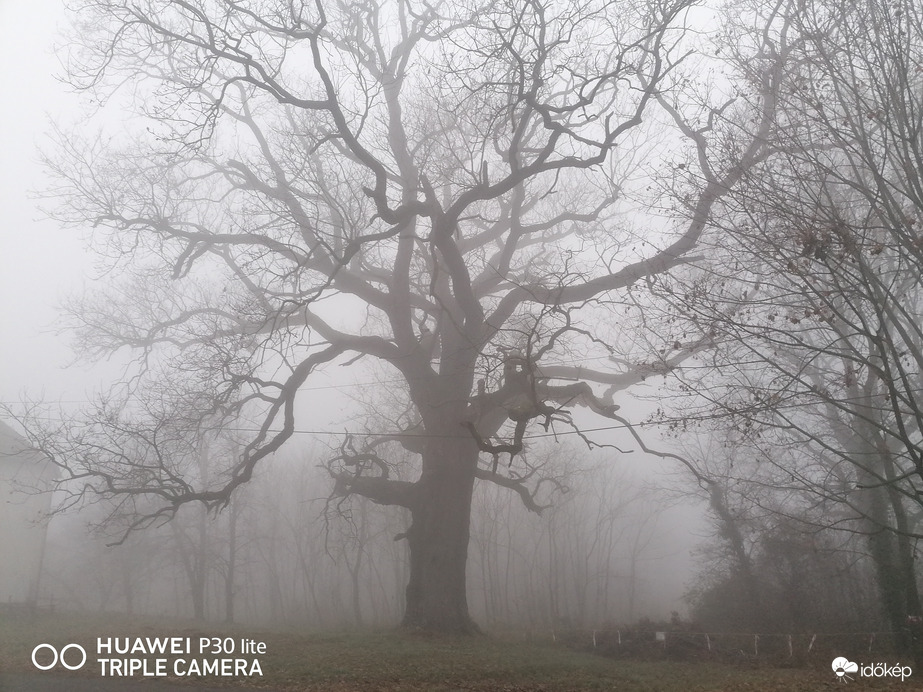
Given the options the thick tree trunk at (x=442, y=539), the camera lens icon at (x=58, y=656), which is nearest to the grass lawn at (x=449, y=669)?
the camera lens icon at (x=58, y=656)

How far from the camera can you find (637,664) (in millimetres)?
13352

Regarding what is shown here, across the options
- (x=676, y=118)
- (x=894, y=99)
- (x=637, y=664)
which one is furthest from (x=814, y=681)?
(x=676, y=118)

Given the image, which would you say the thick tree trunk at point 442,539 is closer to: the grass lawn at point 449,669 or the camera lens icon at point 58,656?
the grass lawn at point 449,669

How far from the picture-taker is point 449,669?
11312mm

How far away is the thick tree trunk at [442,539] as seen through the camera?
15.8 metres

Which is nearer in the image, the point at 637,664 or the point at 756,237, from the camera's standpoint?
the point at 756,237

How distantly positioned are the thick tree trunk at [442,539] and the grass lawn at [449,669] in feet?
2.95

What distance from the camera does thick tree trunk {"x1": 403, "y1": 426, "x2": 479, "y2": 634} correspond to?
1579cm

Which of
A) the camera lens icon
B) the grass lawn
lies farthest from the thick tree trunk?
the camera lens icon

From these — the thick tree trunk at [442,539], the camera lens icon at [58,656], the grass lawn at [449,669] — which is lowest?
the grass lawn at [449,669]

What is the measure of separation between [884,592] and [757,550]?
407 centimetres

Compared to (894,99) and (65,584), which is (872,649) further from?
(65,584)

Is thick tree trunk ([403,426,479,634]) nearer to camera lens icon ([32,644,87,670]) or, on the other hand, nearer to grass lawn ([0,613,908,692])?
grass lawn ([0,613,908,692])

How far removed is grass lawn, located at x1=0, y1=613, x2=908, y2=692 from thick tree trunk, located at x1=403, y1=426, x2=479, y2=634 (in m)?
0.90
